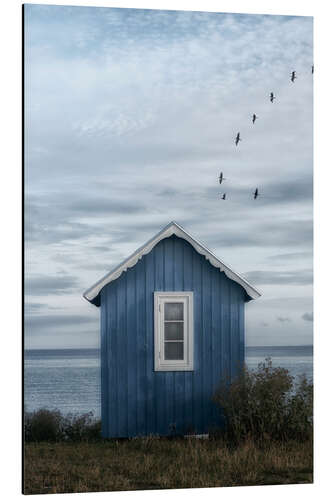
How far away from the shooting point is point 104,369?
1026cm

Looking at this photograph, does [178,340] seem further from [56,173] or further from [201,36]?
[201,36]

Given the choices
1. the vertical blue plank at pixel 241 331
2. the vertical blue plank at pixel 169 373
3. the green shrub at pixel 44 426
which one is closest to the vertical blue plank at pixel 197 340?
the vertical blue plank at pixel 169 373

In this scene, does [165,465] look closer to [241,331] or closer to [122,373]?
[122,373]

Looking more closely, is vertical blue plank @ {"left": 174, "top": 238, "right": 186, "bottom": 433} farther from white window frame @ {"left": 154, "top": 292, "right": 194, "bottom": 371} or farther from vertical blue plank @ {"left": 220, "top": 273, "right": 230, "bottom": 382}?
vertical blue plank @ {"left": 220, "top": 273, "right": 230, "bottom": 382}

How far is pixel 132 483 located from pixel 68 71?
3860 millimetres

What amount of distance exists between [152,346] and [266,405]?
134 centimetres

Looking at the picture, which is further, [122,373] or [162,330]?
[162,330]

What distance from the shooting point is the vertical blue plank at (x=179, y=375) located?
10.3 metres

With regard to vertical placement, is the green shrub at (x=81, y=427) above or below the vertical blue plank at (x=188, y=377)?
below

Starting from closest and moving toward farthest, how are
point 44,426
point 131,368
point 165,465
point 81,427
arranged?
point 165,465 → point 131,368 → point 44,426 → point 81,427

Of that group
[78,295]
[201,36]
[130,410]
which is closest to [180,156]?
[201,36]

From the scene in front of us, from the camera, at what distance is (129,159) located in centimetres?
962

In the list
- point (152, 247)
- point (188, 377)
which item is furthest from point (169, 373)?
point (152, 247)

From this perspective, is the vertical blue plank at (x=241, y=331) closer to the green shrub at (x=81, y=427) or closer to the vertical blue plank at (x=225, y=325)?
the vertical blue plank at (x=225, y=325)
